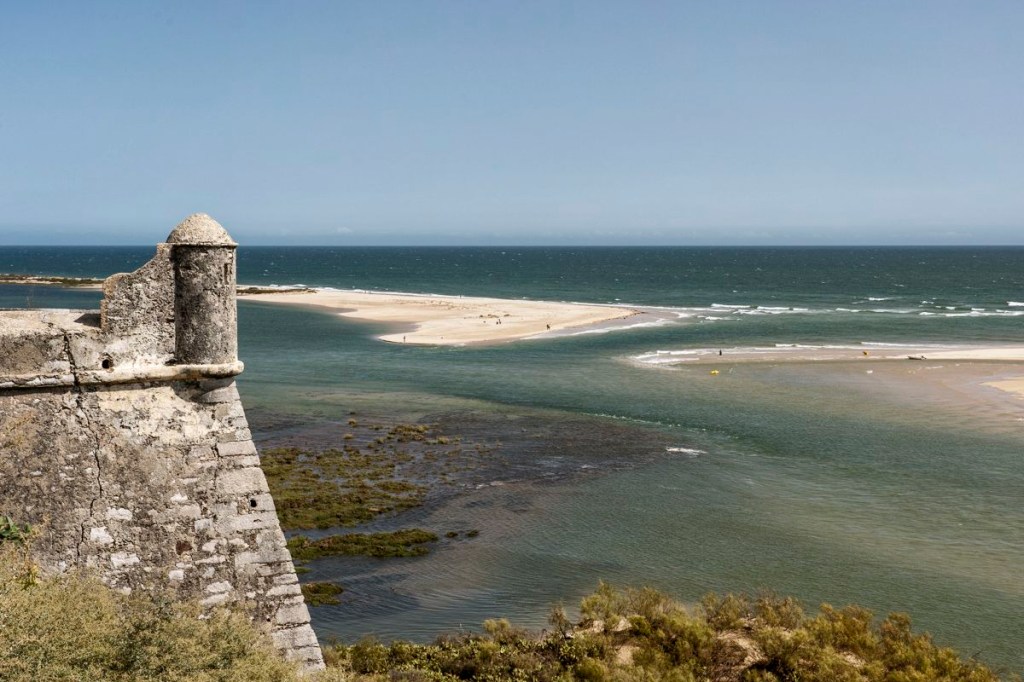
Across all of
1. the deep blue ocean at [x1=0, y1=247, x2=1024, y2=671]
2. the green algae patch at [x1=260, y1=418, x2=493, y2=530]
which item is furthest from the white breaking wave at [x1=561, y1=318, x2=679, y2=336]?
the green algae patch at [x1=260, y1=418, x2=493, y2=530]

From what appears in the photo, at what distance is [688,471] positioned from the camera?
27516 mm

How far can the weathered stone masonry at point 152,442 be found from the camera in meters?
8.09

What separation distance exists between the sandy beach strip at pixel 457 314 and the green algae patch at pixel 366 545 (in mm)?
35480

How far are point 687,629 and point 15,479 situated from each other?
33.8 ft

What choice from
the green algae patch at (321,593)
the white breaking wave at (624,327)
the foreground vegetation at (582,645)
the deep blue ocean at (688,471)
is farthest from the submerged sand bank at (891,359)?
the green algae patch at (321,593)

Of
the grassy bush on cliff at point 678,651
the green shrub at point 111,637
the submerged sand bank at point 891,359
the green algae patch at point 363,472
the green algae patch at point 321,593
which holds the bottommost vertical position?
the green algae patch at point 321,593

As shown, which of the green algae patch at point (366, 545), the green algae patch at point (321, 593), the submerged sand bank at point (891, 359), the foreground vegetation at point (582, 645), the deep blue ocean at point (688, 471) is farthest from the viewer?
the submerged sand bank at point (891, 359)

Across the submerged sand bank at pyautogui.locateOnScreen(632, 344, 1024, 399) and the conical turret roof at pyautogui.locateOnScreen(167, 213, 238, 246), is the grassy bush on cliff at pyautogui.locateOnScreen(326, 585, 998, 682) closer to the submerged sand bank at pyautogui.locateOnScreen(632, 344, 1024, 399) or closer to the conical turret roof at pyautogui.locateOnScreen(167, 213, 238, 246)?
the conical turret roof at pyautogui.locateOnScreen(167, 213, 238, 246)

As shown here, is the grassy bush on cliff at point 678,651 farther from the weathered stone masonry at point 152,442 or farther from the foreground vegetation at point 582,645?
the weathered stone masonry at point 152,442

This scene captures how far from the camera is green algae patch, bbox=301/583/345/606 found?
17.8 meters

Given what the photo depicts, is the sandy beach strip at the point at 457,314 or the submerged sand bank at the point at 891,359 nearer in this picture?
the submerged sand bank at the point at 891,359

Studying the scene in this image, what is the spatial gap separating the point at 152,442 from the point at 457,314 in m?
67.2

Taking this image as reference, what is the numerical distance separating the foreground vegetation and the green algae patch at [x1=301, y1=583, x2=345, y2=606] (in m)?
0.16

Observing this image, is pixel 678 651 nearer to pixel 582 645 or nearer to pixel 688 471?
pixel 582 645
